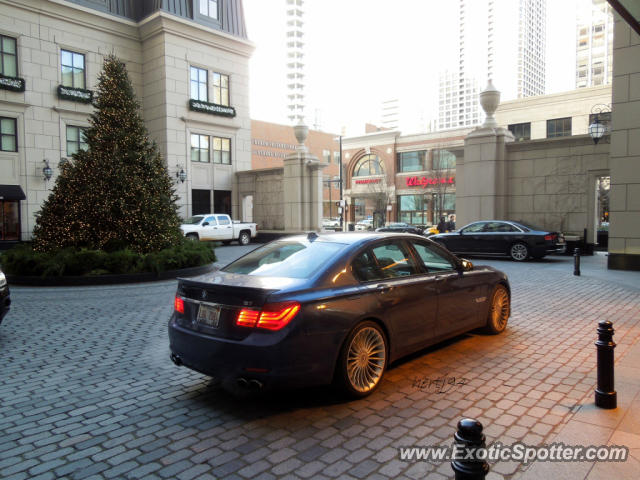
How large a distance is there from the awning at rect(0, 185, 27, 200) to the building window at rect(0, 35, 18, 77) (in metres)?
5.89

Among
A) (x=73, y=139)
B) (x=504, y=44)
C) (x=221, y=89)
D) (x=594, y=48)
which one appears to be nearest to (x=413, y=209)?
(x=221, y=89)

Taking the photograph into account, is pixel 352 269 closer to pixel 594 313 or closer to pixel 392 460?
pixel 392 460

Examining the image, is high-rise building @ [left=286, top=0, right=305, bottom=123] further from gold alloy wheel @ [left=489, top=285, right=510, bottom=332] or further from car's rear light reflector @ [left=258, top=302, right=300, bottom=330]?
car's rear light reflector @ [left=258, top=302, right=300, bottom=330]

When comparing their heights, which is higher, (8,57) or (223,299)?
(8,57)

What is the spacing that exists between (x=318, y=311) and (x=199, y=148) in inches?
1160

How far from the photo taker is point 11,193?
24.7 meters

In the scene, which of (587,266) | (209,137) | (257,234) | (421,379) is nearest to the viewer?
(421,379)

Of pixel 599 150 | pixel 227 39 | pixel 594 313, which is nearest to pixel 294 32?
pixel 227 39

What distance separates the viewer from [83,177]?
12.8 meters

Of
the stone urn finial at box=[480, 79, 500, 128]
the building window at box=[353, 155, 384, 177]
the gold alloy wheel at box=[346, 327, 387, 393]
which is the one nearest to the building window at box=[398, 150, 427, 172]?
the building window at box=[353, 155, 384, 177]

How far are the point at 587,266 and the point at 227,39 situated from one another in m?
27.1

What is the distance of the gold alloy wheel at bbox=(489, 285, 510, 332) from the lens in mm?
Answer: 6695

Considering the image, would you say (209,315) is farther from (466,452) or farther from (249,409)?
(466,452)

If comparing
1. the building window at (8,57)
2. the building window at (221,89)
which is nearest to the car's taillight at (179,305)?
the building window at (8,57)
